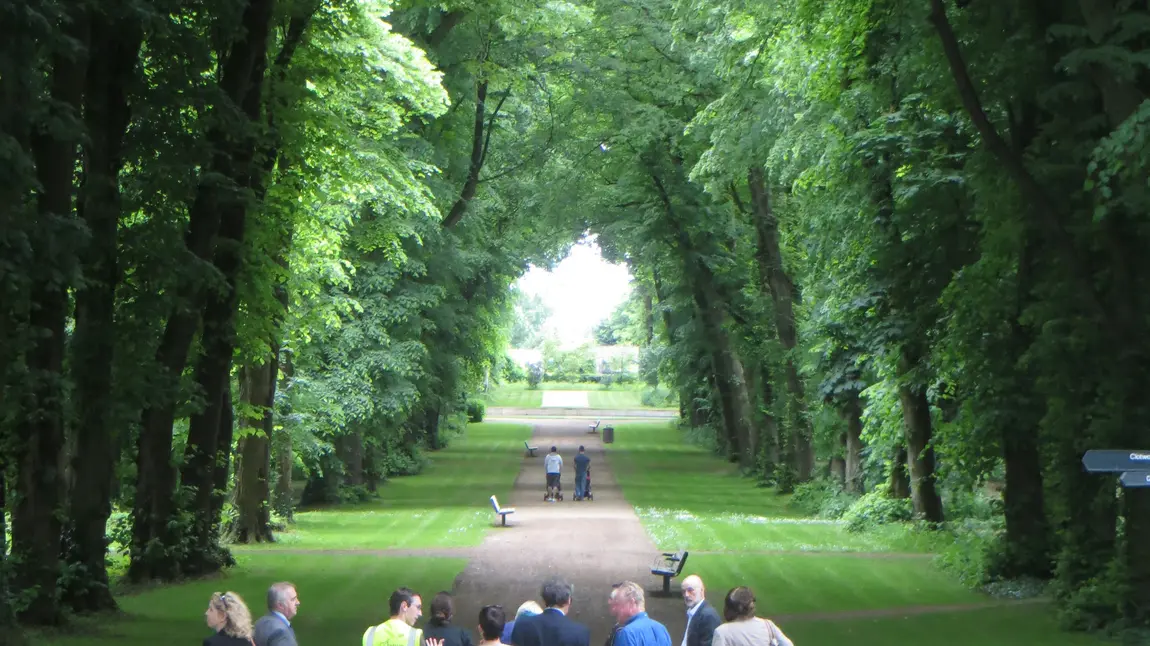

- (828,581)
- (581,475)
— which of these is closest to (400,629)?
(828,581)

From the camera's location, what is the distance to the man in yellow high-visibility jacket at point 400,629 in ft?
28.6

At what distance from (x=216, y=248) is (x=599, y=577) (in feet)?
24.4

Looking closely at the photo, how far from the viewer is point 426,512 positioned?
118ft

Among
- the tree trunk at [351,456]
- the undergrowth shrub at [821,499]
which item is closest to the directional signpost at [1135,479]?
the undergrowth shrub at [821,499]

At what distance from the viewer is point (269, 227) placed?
21.6 m

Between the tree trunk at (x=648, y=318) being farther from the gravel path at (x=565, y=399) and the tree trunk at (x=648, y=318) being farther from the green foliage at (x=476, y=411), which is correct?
the gravel path at (x=565, y=399)

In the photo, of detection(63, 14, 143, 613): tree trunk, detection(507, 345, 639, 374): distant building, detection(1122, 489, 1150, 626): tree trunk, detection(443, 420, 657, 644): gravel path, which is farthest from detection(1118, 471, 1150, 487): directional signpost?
detection(507, 345, 639, 374): distant building

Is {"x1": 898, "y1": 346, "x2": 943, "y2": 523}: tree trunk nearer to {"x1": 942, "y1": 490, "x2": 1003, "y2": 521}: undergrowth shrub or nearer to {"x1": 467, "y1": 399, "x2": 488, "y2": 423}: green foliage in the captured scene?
{"x1": 942, "y1": 490, "x2": 1003, "y2": 521}: undergrowth shrub

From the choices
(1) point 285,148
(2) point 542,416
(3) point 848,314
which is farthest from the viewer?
(2) point 542,416

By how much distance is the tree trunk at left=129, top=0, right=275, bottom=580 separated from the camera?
732 inches

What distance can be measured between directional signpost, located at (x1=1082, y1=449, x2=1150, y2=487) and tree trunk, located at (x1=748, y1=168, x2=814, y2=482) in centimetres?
2753

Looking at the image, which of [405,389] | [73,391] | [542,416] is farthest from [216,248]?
[542,416]

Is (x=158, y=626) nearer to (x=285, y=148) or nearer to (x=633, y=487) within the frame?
(x=285, y=148)

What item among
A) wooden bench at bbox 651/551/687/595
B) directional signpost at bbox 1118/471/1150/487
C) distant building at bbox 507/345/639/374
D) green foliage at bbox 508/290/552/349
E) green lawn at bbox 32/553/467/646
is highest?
green foliage at bbox 508/290/552/349
